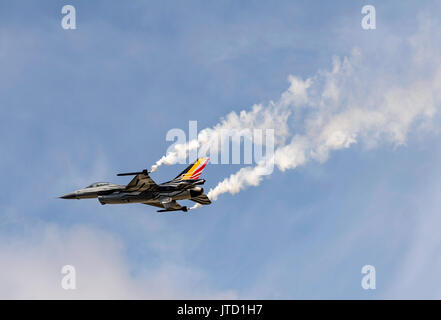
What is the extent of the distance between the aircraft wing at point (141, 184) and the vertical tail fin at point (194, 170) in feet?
26.1

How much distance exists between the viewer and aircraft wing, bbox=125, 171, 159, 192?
9031 centimetres

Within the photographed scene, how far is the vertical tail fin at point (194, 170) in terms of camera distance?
328ft

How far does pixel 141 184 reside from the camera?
91.6 meters

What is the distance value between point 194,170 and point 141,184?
1209cm

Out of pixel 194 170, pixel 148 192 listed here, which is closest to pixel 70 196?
pixel 148 192

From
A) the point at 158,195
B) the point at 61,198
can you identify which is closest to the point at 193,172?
the point at 158,195

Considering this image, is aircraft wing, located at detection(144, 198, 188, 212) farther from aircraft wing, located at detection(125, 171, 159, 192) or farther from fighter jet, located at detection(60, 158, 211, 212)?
aircraft wing, located at detection(125, 171, 159, 192)

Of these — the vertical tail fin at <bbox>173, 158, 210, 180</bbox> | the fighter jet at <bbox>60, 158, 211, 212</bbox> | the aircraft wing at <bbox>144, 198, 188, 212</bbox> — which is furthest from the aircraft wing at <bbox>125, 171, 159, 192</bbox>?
the vertical tail fin at <bbox>173, 158, 210, 180</bbox>

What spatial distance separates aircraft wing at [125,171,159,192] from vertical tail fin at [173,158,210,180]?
795cm

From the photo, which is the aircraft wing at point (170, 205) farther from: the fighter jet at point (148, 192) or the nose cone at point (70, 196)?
the nose cone at point (70, 196)

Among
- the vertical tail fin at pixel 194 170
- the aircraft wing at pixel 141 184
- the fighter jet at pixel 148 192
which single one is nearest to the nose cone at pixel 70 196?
the fighter jet at pixel 148 192
